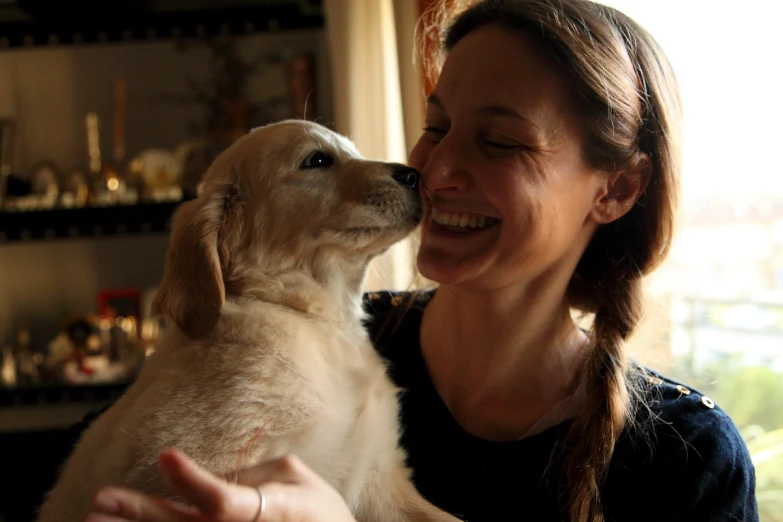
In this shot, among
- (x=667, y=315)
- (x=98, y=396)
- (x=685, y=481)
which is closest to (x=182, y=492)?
(x=685, y=481)

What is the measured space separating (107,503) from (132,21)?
2.63 m

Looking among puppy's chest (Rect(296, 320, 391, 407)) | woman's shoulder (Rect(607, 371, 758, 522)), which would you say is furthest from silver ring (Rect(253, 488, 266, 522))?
woman's shoulder (Rect(607, 371, 758, 522))

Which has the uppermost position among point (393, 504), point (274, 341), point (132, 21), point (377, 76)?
point (132, 21)

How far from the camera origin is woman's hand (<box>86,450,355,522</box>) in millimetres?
690

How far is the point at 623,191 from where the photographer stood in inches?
51.3

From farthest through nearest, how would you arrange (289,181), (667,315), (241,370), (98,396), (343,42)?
(98,396) → (343,42) → (667,315) → (289,181) → (241,370)

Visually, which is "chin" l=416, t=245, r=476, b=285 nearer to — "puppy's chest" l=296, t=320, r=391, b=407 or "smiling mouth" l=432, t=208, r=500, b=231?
"smiling mouth" l=432, t=208, r=500, b=231

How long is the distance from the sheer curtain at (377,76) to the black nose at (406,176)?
1199mm

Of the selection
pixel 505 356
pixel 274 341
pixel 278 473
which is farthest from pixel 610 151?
pixel 278 473

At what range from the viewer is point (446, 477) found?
1244 mm

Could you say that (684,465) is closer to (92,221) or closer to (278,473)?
(278,473)

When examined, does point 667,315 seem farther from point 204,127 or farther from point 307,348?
point 204,127

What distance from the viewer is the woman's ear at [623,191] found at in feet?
4.21

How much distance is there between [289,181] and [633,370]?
746mm
